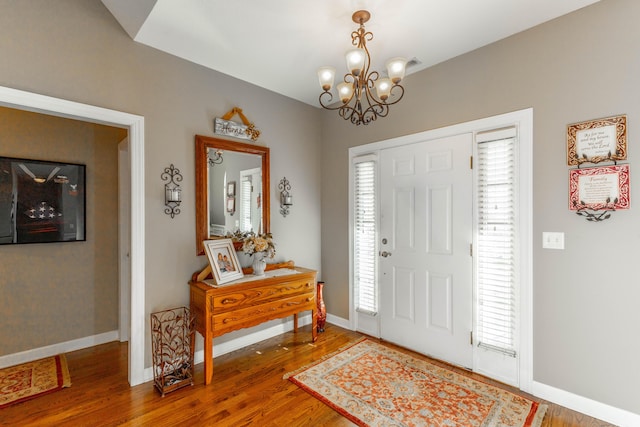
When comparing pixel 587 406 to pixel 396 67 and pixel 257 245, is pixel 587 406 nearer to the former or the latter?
pixel 396 67

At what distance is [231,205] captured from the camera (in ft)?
10.1

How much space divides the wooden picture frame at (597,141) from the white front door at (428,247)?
71 centimetres

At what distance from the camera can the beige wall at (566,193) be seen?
1.94 m

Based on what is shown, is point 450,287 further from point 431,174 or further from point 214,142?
point 214,142

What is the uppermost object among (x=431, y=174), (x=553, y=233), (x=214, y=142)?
(x=214, y=142)

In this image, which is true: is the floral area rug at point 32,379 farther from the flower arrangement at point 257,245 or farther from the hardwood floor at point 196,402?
the flower arrangement at point 257,245

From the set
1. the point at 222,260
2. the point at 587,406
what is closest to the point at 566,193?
the point at 587,406

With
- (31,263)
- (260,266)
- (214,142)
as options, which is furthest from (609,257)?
(31,263)

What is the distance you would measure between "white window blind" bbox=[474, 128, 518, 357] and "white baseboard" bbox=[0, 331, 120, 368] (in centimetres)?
376

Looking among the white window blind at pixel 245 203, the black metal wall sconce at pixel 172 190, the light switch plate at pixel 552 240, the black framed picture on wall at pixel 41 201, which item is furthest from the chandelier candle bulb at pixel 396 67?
the black framed picture on wall at pixel 41 201

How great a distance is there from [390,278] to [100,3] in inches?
138

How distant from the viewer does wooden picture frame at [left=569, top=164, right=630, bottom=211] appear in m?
1.94

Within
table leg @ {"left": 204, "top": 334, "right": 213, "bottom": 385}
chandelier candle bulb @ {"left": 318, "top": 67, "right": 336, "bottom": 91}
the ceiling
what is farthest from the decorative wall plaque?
table leg @ {"left": 204, "top": 334, "right": 213, "bottom": 385}

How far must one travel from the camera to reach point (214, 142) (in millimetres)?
2918
